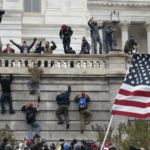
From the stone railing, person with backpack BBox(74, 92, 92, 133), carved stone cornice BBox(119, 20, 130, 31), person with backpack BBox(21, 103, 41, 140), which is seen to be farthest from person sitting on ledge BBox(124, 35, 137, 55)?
carved stone cornice BBox(119, 20, 130, 31)

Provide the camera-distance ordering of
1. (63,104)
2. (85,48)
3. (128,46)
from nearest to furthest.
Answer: (63,104) → (85,48) → (128,46)

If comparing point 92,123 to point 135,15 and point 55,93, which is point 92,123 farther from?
point 135,15

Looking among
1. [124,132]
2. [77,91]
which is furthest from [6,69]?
[124,132]

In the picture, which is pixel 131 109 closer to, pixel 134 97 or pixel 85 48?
pixel 134 97

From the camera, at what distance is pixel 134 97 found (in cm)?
2125

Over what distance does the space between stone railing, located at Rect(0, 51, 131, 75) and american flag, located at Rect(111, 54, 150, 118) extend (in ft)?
31.4

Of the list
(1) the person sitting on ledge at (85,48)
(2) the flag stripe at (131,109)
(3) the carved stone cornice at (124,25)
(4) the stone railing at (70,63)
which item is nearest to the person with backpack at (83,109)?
(4) the stone railing at (70,63)

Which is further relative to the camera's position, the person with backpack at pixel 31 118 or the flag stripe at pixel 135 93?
the person with backpack at pixel 31 118

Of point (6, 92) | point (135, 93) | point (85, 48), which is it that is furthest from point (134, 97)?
point (85, 48)

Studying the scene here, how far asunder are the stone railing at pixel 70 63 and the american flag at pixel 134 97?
9564mm

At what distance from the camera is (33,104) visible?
99.9 ft

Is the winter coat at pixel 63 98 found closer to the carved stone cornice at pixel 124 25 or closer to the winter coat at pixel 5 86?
the winter coat at pixel 5 86

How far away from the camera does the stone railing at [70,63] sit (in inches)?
1234

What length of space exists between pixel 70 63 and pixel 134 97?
10.8 m
